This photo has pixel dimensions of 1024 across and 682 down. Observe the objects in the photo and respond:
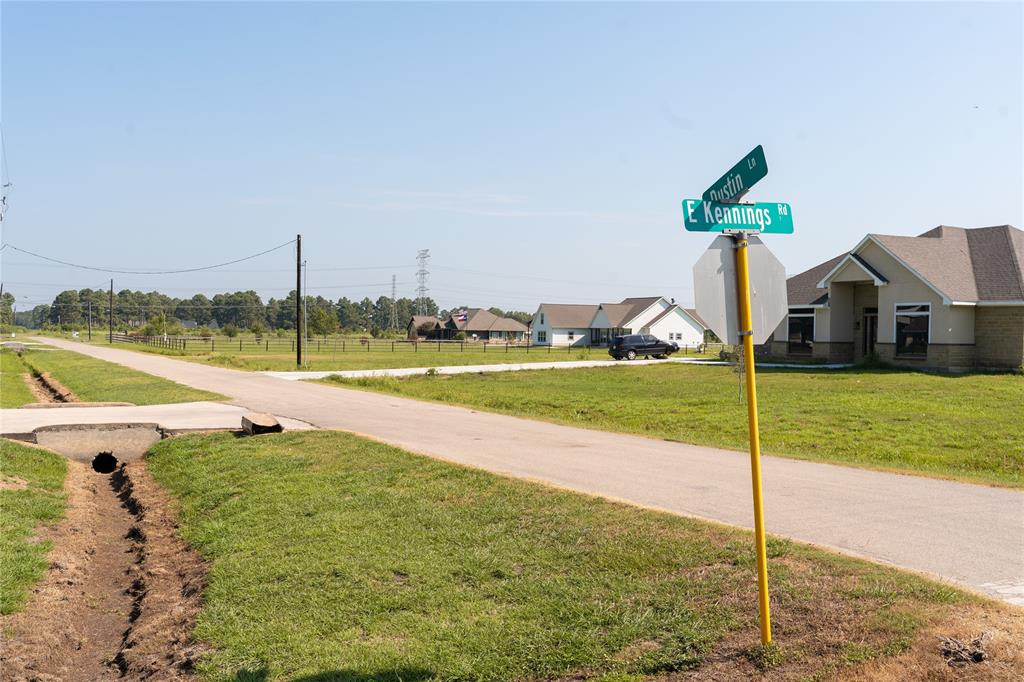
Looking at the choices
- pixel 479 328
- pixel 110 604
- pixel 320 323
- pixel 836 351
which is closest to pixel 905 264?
pixel 836 351

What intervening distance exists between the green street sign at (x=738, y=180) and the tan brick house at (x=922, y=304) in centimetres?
2659

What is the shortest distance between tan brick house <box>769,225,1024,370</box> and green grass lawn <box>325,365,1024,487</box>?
2870 millimetres

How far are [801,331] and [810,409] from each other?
2161 centimetres

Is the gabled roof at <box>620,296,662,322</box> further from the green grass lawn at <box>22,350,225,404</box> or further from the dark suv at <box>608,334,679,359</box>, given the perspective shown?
the green grass lawn at <box>22,350,225,404</box>

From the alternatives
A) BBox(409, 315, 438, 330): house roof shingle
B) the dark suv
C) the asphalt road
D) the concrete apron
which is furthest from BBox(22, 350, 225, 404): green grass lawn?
BBox(409, 315, 438, 330): house roof shingle

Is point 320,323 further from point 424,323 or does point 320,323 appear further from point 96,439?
point 96,439

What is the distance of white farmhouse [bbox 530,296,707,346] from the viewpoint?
90.8m

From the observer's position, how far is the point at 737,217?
5320 mm

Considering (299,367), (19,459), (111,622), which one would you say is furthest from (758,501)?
(299,367)

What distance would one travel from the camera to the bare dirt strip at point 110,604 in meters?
6.54

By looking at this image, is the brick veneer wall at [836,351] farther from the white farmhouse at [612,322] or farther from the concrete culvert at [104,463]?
the white farmhouse at [612,322]

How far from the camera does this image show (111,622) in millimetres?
A: 7707

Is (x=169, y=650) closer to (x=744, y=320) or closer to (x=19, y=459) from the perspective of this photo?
(x=744, y=320)

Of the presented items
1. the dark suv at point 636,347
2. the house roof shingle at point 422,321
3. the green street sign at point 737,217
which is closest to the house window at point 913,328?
the dark suv at point 636,347
